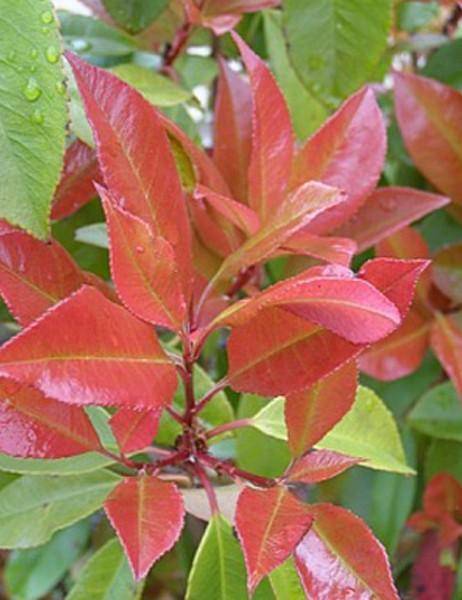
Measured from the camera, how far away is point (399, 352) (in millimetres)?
811

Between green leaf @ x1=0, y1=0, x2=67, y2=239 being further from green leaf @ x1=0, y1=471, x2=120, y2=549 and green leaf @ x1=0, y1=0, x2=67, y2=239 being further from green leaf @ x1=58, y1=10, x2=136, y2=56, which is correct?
green leaf @ x1=58, y1=10, x2=136, y2=56

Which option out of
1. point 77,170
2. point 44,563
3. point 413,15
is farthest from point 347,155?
point 44,563

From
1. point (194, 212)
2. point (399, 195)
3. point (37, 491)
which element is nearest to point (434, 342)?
point (399, 195)

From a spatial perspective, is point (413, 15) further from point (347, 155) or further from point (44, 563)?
point (44, 563)

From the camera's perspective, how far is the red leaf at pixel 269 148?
1.98ft

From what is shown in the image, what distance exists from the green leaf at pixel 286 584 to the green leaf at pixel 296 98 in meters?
0.40

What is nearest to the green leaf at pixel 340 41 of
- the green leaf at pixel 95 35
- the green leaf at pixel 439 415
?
the green leaf at pixel 95 35

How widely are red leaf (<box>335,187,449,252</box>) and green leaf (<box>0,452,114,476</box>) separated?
26cm

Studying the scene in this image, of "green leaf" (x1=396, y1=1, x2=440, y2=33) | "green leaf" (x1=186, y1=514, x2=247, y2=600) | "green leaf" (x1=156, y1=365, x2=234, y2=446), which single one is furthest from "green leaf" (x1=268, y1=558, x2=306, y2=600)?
"green leaf" (x1=396, y1=1, x2=440, y2=33)

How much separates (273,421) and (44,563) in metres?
0.49

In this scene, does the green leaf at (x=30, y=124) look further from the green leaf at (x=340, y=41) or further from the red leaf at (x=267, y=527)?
the green leaf at (x=340, y=41)

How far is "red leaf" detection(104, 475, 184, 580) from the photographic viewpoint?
45cm

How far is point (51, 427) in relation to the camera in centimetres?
50

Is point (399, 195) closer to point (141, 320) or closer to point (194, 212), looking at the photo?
point (194, 212)
